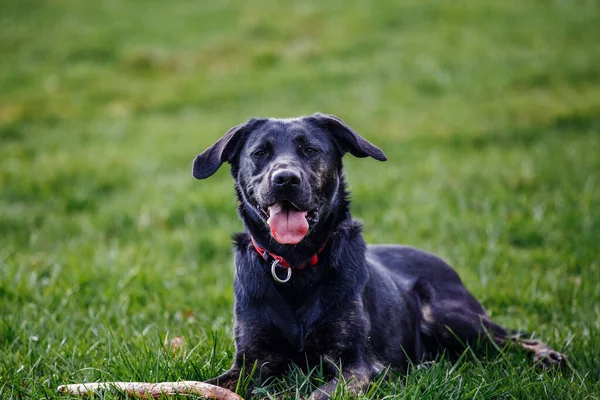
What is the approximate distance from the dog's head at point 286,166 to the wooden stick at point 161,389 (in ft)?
2.74

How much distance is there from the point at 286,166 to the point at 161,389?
133 cm

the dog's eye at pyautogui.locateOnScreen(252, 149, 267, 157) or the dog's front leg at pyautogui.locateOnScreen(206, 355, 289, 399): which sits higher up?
the dog's eye at pyautogui.locateOnScreen(252, 149, 267, 157)

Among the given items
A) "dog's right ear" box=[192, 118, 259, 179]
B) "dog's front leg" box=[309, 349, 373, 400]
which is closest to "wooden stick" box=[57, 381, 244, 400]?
"dog's front leg" box=[309, 349, 373, 400]

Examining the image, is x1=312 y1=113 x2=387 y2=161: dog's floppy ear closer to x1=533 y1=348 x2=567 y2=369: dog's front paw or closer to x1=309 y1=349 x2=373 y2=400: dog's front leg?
x1=309 y1=349 x2=373 y2=400: dog's front leg

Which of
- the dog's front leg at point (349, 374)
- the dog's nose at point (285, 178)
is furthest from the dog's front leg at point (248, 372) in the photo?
the dog's nose at point (285, 178)

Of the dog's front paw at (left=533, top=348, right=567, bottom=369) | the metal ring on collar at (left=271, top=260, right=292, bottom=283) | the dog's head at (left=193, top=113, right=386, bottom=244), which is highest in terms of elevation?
the dog's head at (left=193, top=113, right=386, bottom=244)

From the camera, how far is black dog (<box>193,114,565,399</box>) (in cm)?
→ 366

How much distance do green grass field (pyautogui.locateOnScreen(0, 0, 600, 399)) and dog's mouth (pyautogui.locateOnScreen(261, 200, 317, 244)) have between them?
74cm

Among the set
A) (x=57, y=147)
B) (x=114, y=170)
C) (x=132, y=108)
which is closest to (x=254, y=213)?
(x=114, y=170)

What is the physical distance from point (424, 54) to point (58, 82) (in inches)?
309

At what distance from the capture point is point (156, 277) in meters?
5.75

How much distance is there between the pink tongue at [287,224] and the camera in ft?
11.8

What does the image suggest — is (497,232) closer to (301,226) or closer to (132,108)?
(301,226)

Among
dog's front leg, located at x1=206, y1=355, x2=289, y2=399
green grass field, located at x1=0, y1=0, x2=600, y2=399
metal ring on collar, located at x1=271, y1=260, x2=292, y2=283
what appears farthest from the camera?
green grass field, located at x1=0, y1=0, x2=600, y2=399
